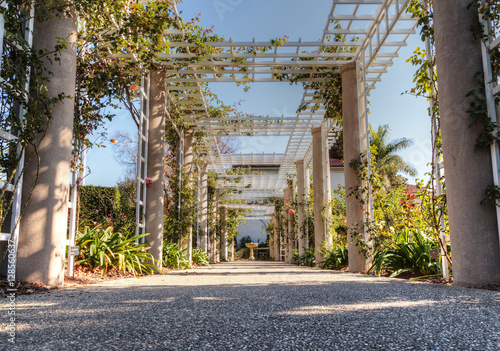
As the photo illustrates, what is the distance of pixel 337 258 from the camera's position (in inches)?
325

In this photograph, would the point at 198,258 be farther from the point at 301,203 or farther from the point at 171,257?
the point at 301,203

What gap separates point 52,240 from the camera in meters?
3.89

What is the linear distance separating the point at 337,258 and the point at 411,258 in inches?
120

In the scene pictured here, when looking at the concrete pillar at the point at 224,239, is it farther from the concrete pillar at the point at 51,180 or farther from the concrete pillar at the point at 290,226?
the concrete pillar at the point at 51,180

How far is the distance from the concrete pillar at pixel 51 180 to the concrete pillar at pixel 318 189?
24.2ft

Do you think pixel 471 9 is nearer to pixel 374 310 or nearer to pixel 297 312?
pixel 374 310

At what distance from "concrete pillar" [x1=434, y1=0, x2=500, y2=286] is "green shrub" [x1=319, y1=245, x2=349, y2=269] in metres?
4.39

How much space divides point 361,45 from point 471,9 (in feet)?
11.1

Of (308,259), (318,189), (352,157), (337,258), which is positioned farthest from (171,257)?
(308,259)

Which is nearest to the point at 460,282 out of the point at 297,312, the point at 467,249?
the point at 467,249

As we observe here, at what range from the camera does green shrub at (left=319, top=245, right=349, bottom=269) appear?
8195 millimetres

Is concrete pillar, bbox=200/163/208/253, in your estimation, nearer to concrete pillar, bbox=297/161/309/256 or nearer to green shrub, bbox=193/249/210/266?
green shrub, bbox=193/249/210/266

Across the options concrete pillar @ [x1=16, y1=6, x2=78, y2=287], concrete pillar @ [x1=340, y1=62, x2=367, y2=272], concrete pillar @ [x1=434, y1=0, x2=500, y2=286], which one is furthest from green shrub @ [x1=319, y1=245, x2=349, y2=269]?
concrete pillar @ [x1=16, y1=6, x2=78, y2=287]

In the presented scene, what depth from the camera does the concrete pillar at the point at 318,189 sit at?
1047 centimetres
